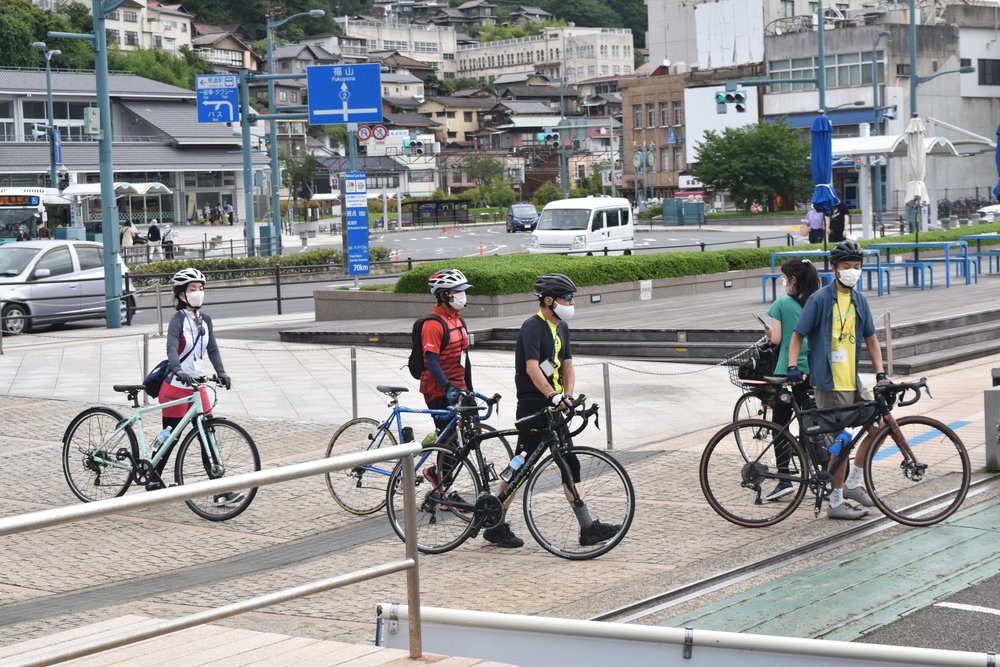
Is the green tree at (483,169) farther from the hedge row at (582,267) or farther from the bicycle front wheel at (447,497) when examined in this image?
the bicycle front wheel at (447,497)

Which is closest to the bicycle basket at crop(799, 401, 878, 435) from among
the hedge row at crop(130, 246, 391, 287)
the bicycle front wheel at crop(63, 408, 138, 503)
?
the bicycle front wheel at crop(63, 408, 138, 503)

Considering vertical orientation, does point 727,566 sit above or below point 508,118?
below

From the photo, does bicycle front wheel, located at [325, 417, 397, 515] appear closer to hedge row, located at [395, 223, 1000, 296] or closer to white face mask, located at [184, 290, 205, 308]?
white face mask, located at [184, 290, 205, 308]

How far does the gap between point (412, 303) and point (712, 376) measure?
26.1ft

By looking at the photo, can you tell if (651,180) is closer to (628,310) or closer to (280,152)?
(280,152)

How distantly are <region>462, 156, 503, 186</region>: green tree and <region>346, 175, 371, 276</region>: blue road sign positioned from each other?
271 feet

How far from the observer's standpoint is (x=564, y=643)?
5.09m

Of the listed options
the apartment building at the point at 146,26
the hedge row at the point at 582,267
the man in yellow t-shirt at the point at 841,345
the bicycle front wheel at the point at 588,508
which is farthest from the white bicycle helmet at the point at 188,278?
the apartment building at the point at 146,26

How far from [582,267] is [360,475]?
18.4 metres

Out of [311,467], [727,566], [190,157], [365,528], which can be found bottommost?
[727,566]

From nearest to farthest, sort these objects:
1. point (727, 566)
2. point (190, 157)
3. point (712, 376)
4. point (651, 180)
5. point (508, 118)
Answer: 1. point (727, 566)
2. point (712, 376)
3. point (190, 157)
4. point (651, 180)
5. point (508, 118)

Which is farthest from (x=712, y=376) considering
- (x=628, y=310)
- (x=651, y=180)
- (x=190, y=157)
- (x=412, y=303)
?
(x=651, y=180)

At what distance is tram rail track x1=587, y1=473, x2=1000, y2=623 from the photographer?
7.04 metres

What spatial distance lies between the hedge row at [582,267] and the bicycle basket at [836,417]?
13330 mm
